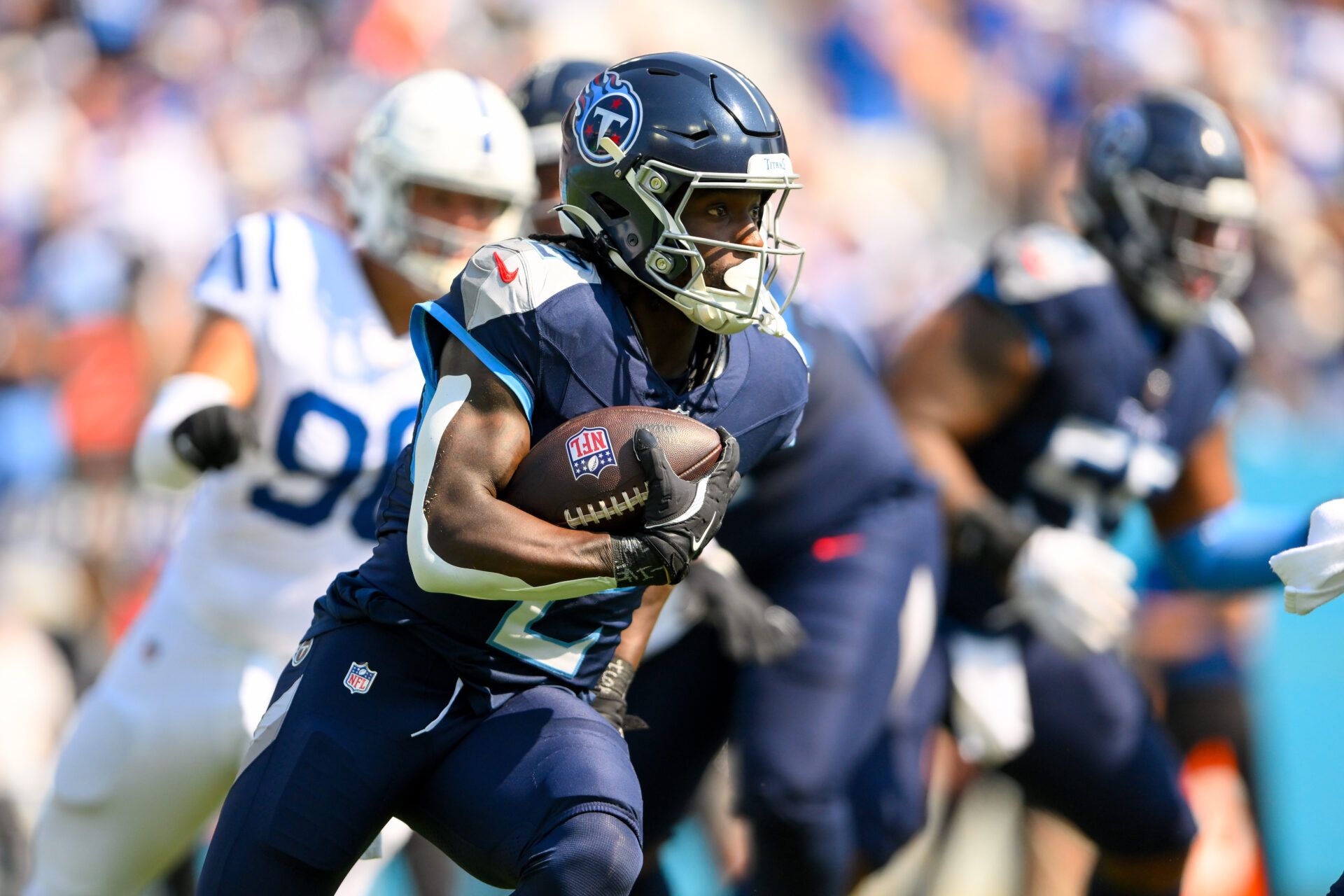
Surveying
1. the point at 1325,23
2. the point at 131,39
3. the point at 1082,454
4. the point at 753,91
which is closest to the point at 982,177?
the point at 1325,23

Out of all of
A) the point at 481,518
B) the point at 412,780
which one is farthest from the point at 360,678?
the point at 481,518

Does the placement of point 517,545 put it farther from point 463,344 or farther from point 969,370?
point 969,370

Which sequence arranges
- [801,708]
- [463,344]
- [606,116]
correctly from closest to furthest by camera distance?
1. [463,344]
2. [606,116]
3. [801,708]

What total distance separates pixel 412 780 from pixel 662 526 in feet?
1.82

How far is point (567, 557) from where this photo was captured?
7.46 feet

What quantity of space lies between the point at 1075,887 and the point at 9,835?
305 centimetres

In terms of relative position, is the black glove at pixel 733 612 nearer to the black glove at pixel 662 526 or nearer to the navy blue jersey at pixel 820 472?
the navy blue jersey at pixel 820 472

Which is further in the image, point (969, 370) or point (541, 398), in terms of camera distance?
point (969, 370)

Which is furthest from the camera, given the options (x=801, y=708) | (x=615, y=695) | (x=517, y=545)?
(x=801, y=708)

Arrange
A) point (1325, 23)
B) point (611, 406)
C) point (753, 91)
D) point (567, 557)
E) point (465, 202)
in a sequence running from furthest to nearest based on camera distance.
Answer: point (1325, 23), point (465, 202), point (753, 91), point (611, 406), point (567, 557)

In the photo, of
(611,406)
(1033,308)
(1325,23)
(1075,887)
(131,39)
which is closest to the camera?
(611,406)

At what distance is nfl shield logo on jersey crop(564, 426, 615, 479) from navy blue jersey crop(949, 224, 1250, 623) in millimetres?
2130

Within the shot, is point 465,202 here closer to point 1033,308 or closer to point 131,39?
point 1033,308

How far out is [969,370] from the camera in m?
4.21
